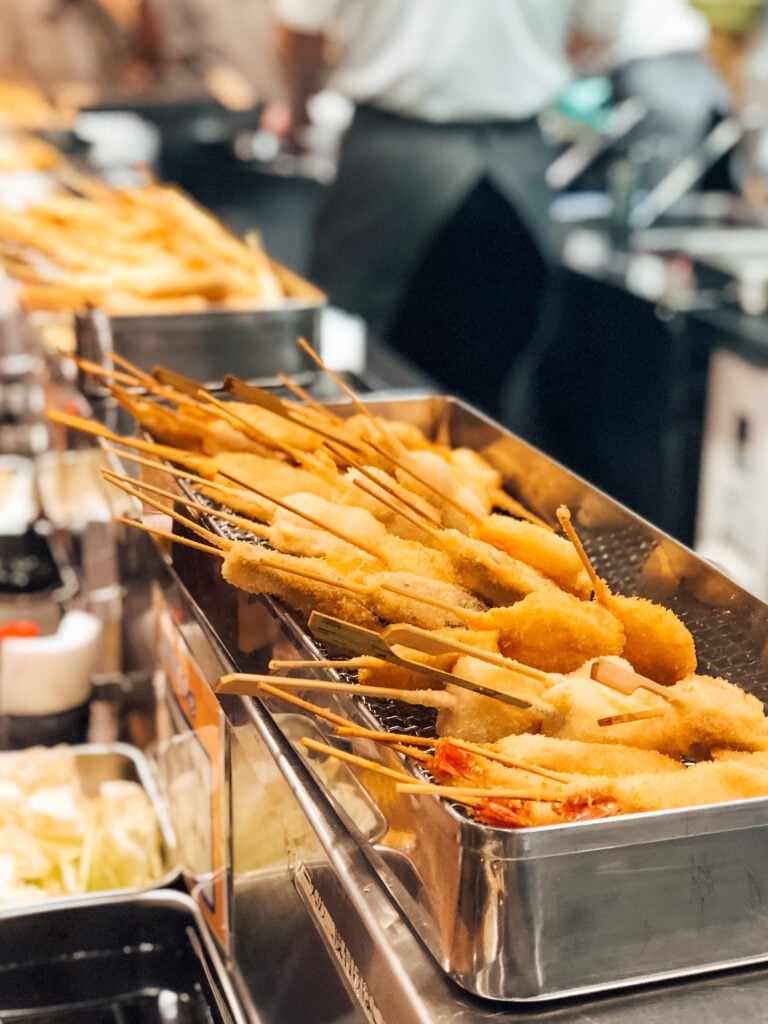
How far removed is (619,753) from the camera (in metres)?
1.09

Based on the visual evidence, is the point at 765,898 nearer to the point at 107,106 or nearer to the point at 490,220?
the point at 490,220

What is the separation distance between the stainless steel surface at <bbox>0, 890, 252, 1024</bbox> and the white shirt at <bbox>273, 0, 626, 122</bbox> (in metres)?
3.34

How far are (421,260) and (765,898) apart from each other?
12.9ft

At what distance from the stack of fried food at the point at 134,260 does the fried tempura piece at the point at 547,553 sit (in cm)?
135

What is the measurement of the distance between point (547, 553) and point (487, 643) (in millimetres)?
189

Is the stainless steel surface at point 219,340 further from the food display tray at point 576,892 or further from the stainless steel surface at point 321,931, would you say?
the food display tray at point 576,892

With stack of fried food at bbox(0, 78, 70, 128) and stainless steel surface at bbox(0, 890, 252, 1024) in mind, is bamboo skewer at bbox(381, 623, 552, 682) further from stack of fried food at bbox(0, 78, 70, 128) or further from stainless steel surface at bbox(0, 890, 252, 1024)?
stack of fried food at bbox(0, 78, 70, 128)

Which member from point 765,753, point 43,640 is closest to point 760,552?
point 43,640

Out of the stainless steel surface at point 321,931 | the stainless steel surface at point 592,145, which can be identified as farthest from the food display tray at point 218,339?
the stainless steel surface at point 592,145

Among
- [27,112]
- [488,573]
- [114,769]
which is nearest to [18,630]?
[114,769]

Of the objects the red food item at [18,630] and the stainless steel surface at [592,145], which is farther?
the stainless steel surface at [592,145]

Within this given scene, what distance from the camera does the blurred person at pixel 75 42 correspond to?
370 inches

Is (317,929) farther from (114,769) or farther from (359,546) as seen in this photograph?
(114,769)

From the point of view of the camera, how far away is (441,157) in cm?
444
